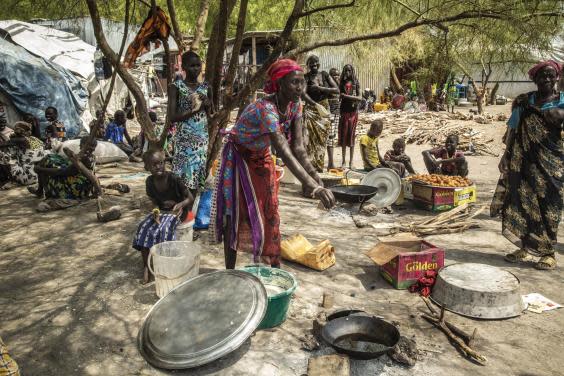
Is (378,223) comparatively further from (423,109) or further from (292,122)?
(423,109)

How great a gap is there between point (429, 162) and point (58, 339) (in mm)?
5476

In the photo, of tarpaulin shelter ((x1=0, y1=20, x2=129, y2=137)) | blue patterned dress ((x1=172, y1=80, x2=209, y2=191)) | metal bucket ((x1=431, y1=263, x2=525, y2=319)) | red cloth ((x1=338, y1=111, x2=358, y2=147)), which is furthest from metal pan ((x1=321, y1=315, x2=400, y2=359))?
tarpaulin shelter ((x1=0, y1=20, x2=129, y2=137))

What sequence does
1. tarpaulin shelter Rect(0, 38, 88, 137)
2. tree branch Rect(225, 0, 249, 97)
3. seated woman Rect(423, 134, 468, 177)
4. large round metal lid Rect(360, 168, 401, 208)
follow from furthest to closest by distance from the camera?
tarpaulin shelter Rect(0, 38, 88, 137) → seated woman Rect(423, 134, 468, 177) → large round metal lid Rect(360, 168, 401, 208) → tree branch Rect(225, 0, 249, 97)

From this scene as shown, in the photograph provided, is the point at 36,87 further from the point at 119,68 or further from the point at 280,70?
the point at 280,70

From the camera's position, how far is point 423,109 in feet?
61.4

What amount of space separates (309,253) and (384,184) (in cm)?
241

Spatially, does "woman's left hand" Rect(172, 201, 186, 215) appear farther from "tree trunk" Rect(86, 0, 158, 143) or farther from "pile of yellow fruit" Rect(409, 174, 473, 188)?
"pile of yellow fruit" Rect(409, 174, 473, 188)

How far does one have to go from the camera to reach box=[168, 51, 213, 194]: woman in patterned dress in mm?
4496

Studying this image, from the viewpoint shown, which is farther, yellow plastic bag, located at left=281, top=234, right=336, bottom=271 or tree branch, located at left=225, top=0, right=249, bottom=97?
tree branch, located at left=225, top=0, right=249, bottom=97

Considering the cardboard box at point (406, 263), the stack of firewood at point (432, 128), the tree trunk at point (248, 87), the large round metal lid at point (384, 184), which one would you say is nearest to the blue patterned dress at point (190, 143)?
the tree trunk at point (248, 87)

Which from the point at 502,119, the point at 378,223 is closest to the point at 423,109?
the point at 502,119

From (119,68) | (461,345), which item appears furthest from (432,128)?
(461,345)

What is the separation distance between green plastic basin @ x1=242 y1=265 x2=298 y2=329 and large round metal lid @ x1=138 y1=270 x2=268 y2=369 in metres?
0.29

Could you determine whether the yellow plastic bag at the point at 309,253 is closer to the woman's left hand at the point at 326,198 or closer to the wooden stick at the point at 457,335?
the wooden stick at the point at 457,335
